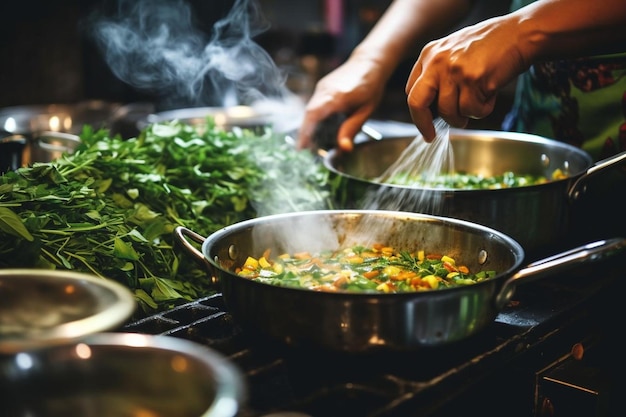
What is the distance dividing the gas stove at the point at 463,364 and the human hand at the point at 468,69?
0.58m

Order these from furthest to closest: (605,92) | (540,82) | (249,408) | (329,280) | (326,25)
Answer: (326,25)
(540,82)
(605,92)
(329,280)
(249,408)

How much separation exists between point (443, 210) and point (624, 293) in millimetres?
662

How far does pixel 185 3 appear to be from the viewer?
5.51 meters

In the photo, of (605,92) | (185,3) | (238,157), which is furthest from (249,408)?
(185,3)

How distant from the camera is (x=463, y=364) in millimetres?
1459

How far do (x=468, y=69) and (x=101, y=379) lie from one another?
1346 millimetres

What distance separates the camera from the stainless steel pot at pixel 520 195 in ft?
6.35

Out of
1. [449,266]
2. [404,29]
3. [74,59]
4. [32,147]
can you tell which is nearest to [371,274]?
[449,266]

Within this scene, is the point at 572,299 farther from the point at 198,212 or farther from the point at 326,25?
the point at 326,25

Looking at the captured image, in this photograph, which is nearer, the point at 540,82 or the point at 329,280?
the point at 329,280

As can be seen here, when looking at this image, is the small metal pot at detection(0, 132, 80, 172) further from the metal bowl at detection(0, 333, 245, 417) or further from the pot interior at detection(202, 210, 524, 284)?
the metal bowl at detection(0, 333, 245, 417)

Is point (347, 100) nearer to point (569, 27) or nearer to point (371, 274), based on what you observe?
point (569, 27)

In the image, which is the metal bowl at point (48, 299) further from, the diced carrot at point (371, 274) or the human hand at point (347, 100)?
the human hand at point (347, 100)

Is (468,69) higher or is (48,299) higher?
(468,69)
